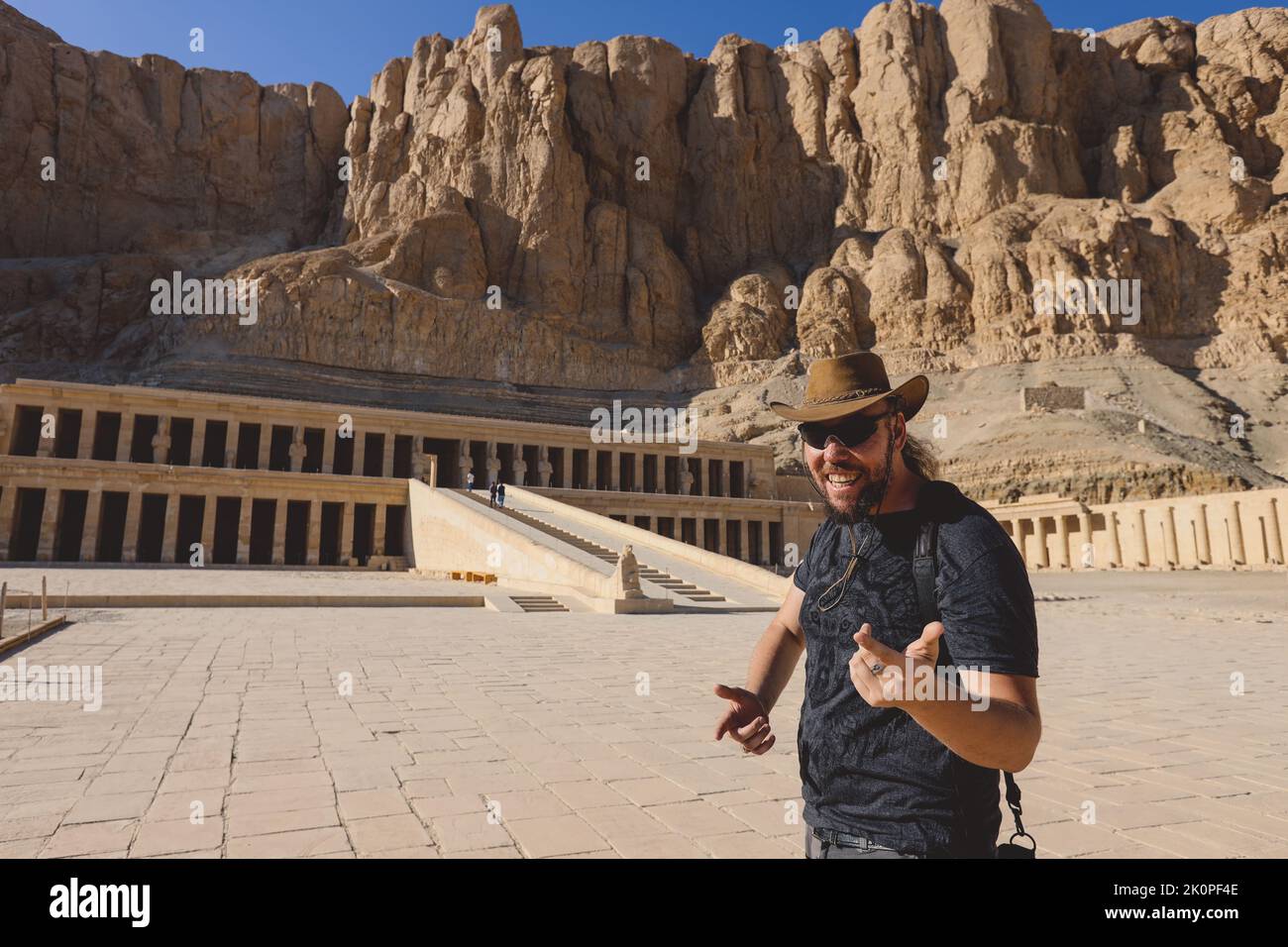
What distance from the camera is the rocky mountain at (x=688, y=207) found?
2202 inches

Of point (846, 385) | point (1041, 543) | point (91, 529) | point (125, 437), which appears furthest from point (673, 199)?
point (846, 385)

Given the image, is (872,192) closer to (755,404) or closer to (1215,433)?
(755,404)

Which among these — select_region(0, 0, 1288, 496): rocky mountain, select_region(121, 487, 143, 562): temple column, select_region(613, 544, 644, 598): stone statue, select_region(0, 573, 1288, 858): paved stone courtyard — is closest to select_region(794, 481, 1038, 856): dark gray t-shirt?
select_region(0, 573, 1288, 858): paved stone courtyard

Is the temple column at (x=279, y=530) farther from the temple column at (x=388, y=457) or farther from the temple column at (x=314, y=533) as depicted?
the temple column at (x=388, y=457)

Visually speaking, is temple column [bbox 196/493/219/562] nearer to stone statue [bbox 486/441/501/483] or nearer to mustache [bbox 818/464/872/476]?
stone statue [bbox 486/441/501/483]

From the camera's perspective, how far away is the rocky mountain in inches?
2202

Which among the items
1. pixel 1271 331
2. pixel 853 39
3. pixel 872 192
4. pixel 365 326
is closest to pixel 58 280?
pixel 365 326

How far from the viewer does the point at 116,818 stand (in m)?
3.84

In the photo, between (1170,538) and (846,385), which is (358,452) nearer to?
(1170,538)

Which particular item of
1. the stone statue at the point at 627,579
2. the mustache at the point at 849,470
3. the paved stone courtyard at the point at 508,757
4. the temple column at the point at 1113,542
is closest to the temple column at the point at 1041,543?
the temple column at the point at 1113,542

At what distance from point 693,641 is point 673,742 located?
5.81 metres

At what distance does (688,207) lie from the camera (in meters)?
76.9

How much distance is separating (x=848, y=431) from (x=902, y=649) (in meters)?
0.61

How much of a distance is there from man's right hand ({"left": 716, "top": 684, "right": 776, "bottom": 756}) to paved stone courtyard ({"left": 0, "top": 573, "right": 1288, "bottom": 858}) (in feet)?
4.30
